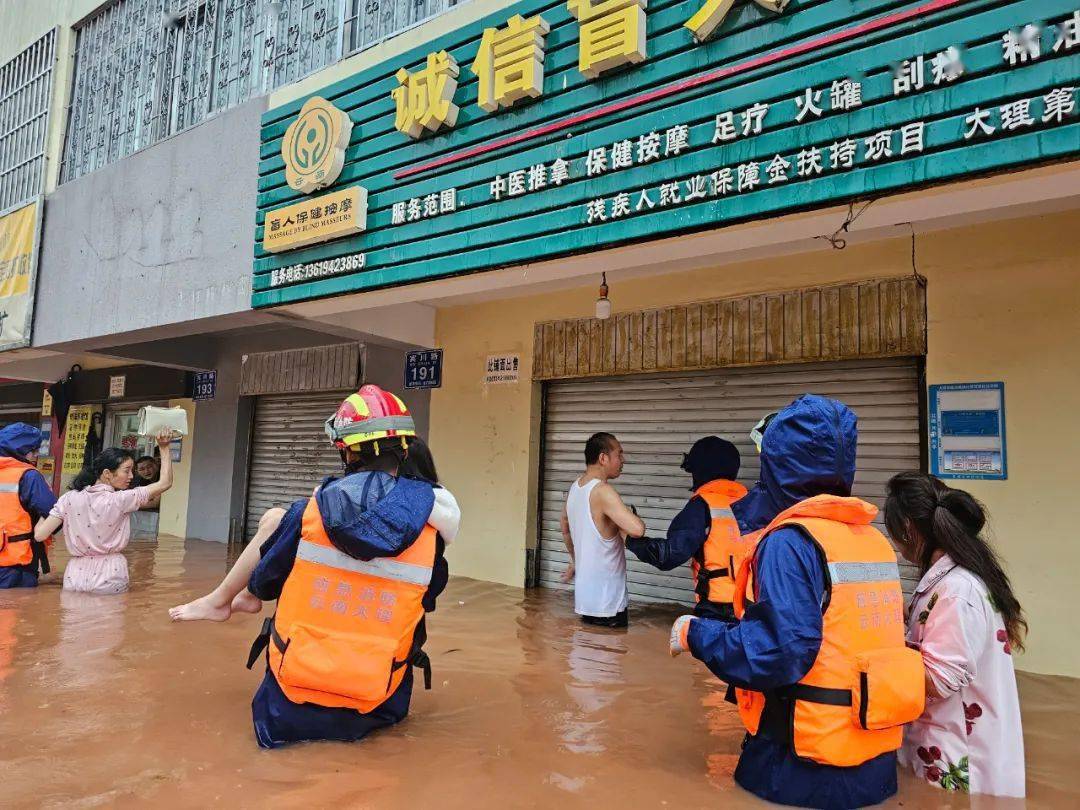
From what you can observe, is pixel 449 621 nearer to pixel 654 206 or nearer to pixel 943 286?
pixel 654 206

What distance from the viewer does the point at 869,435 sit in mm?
4949

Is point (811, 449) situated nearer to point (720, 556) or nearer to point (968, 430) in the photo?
point (720, 556)

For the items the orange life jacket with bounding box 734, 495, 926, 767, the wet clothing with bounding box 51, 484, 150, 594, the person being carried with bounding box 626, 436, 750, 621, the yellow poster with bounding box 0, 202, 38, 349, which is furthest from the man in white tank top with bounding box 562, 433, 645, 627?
the yellow poster with bounding box 0, 202, 38, 349

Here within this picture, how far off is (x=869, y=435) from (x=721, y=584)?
62.0 inches

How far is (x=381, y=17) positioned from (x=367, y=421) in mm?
4491

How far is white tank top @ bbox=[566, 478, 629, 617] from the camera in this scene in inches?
201

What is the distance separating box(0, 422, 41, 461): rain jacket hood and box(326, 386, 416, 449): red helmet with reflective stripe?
14.8 ft

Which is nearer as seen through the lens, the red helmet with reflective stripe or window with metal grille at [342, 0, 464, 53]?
the red helmet with reflective stripe

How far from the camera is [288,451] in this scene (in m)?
9.02

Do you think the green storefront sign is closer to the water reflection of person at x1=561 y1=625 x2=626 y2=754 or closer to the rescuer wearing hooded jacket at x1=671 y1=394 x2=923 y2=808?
the rescuer wearing hooded jacket at x1=671 y1=394 x2=923 y2=808

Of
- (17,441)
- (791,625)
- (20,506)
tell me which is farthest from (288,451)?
(791,625)

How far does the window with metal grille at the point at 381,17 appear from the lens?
543 centimetres

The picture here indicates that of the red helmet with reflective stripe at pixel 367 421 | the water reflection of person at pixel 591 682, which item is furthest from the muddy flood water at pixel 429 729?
the red helmet with reflective stripe at pixel 367 421

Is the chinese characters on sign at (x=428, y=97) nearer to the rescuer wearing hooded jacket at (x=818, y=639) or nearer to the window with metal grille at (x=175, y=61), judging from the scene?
the window with metal grille at (x=175, y=61)
